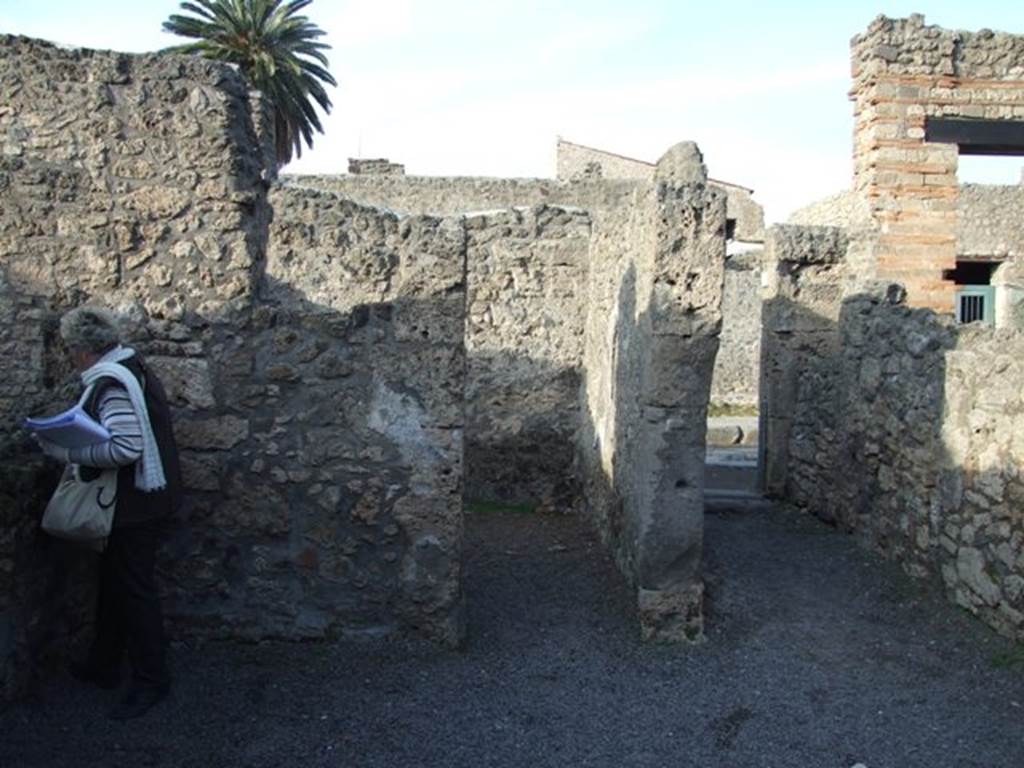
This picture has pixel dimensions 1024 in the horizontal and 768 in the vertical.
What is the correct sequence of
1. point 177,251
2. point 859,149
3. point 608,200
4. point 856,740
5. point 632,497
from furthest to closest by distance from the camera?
point 608,200 → point 859,149 → point 632,497 → point 177,251 → point 856,740

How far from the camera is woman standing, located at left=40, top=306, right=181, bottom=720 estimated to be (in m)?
3.51

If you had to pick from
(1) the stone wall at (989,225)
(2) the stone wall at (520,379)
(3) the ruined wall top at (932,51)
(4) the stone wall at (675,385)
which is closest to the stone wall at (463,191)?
(1) the stone wall at (989,225)

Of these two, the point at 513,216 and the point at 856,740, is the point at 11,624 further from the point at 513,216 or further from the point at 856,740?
the point at 513,216

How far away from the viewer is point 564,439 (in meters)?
8.05

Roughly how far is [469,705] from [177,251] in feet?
7.87

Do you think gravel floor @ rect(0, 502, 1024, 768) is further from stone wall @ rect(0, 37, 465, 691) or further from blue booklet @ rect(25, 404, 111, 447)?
blue booklet @ rect(25, 404, 111, 447)

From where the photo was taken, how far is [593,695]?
13.7ft

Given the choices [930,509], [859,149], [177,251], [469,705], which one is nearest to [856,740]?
[469,705]

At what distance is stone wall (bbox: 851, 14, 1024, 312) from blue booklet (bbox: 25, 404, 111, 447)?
24.0 ft

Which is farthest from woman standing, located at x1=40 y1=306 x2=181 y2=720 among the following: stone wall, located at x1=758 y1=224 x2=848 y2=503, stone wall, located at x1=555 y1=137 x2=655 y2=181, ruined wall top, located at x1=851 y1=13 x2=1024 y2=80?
stone wall, located at x1=555 y1=137 x2=655 y2=181

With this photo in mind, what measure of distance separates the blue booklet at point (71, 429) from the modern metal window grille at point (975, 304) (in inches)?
494

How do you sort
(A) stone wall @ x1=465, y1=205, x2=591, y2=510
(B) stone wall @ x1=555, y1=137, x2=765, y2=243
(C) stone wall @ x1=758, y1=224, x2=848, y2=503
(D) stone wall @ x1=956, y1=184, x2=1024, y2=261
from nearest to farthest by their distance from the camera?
1. (A) stone wall @ x1=465, y1=205, x2=591, y2=510
2. (C) stone wall @ x1=758, y1=224, x2=848, y2=503
3. (D) stone wall @ x1=956, y1=184, x2=1024, y2=261
4. (B) stone wall @ x1=555, y1=137, x2=765, y2=243

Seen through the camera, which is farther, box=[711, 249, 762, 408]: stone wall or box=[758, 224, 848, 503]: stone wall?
box=[711, 249, 762, 408]: stone wall

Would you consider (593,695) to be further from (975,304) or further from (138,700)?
(975,304)
